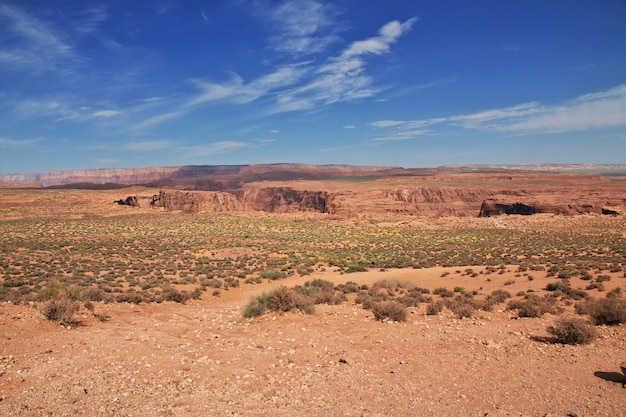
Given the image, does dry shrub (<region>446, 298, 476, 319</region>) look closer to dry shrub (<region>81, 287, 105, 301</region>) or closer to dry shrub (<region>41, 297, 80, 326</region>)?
dry shrub (<region>41, 297, 80, 326</region>)

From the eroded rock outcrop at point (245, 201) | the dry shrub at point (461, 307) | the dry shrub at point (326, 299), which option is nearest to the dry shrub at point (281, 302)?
the dry shrub at point (326, 299)

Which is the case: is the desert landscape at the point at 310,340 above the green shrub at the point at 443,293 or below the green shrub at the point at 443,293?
above

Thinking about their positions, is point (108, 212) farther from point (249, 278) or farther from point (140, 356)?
point (140, 356)

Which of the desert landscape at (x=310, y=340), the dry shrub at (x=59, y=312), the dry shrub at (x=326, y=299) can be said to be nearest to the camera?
the desert landscape at (x=310, y=340)

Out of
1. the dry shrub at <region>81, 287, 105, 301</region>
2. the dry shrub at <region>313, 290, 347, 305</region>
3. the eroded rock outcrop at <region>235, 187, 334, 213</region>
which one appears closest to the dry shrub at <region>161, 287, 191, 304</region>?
the dry shrub at <region>81, 287, 105, 301</region>

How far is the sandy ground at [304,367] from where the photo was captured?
5676 mm

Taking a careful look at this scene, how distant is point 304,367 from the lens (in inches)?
290

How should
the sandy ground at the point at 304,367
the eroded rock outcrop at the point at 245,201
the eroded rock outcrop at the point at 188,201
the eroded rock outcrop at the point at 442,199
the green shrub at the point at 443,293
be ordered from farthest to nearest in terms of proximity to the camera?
the eroded rock outcrop at the point at 442,199, the eroded rock outcrop at the point at 245,201, the eroded rock outcrop at the point at 188,201, the green shrub at the point at 443,293, the sandy ground at the point at 304,367

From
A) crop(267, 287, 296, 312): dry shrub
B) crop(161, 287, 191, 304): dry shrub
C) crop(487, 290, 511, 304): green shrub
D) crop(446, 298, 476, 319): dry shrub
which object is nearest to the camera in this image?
crop(446, 298, 476, 319): dry shrub

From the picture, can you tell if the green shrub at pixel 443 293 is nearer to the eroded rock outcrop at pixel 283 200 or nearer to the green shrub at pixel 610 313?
the green shrub at pixel 610 313

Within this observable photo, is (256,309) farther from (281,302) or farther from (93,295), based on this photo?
(93,295)

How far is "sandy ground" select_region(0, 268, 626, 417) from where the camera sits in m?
5.68

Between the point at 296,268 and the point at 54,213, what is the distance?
54.9 metres

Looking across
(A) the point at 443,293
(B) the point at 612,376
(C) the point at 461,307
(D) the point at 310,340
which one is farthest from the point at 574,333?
(A) the point at 443,293
